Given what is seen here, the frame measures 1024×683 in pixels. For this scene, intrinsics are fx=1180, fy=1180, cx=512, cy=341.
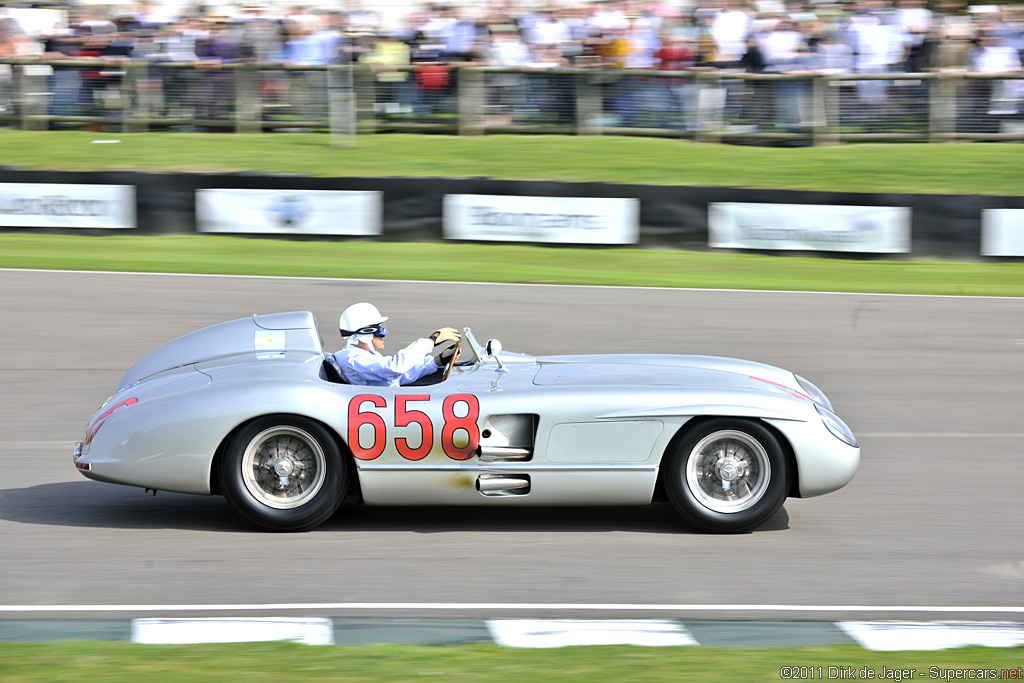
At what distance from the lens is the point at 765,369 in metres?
6.42

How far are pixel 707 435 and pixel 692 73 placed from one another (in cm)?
1307

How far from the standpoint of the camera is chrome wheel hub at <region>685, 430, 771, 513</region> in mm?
5727

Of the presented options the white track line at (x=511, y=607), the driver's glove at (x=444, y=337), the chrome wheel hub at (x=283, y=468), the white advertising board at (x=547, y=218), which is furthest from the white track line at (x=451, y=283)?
the white track line at (x=511, y=607)

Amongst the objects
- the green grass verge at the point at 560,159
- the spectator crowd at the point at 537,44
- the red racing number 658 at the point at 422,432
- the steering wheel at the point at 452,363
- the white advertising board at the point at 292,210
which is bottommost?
the red racing number 658 at the point at 422,432

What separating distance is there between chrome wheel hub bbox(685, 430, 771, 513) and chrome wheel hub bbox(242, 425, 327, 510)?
5.97 feet

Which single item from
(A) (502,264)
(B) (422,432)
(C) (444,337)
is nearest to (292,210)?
(A) (502,264)

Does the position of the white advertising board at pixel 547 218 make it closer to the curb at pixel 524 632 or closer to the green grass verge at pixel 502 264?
the green grass verge at pixel 502 264

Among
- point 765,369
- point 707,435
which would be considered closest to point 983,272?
point 765,369

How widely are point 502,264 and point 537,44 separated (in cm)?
556

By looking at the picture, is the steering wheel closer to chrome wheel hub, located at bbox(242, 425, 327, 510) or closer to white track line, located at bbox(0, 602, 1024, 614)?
chrome wheel hub, located at bbox(242, 425, 327, 510)

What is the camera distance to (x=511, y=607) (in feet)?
16.0

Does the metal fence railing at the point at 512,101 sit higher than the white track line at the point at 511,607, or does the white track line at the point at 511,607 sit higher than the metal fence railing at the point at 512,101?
the metal fence railing at the point at 512,101

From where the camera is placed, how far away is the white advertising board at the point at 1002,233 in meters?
14.4

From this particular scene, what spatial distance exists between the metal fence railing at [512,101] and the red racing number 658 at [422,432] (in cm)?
1323
